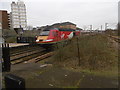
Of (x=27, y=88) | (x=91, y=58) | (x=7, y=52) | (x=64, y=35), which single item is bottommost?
(x=27, y=88)

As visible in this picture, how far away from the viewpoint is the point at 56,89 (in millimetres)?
3523

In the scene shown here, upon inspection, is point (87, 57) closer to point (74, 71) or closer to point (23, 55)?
point (74, 71)

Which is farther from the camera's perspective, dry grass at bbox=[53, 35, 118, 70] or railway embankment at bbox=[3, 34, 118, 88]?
dry grass at bbox=[53, 35, 118, 70]

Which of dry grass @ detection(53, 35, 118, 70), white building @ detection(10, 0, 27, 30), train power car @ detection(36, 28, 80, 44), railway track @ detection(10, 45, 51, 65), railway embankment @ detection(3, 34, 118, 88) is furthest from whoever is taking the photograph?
white building @ detection(10, 0, 27, 30)

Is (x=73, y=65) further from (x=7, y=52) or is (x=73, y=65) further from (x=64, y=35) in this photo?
(x=64, y=35)

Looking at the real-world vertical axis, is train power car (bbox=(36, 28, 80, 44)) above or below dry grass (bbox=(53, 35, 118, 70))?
above

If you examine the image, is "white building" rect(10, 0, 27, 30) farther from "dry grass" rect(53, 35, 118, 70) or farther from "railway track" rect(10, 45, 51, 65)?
"dry grass" rect(53, 35, 118, 70)

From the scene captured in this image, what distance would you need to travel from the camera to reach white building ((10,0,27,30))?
232 ft

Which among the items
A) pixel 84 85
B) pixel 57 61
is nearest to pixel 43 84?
pixel 84 85

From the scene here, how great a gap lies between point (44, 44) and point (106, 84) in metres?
9.50

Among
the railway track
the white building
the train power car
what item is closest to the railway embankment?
the railway track

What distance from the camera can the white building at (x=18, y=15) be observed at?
7066 centimetres

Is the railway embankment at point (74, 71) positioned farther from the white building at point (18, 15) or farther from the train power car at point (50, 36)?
the white building at point (18, 15)


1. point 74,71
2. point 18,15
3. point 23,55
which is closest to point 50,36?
point 23,55
